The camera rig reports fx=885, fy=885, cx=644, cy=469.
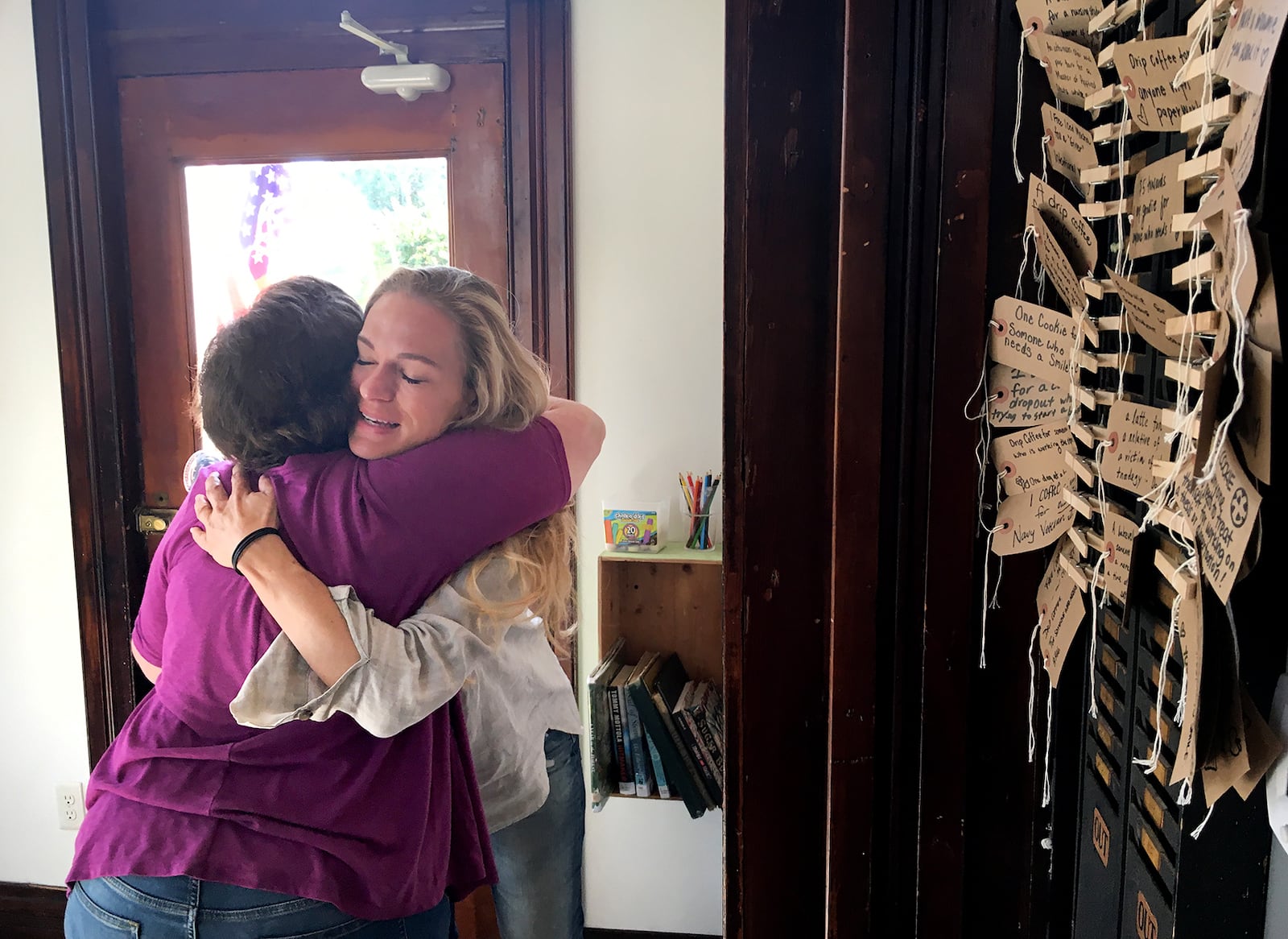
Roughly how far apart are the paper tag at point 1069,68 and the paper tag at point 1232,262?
0.17m

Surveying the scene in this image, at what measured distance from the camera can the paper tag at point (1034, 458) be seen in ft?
1.86

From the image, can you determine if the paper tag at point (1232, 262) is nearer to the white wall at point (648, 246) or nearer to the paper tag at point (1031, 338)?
the paper tag at point (1031, 338)

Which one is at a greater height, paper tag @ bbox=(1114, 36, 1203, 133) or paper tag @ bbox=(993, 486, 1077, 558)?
paper tag @ bbox=(1114, 36, 1203, 133)

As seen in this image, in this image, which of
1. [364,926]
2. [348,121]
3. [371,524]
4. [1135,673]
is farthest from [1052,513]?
[348,121]

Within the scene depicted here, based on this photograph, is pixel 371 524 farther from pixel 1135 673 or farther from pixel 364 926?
pixel 1135 673

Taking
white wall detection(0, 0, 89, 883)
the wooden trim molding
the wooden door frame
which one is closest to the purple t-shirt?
the wooden door frame

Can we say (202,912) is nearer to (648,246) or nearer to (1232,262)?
(1232,262)

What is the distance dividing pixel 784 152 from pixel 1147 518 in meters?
0.33

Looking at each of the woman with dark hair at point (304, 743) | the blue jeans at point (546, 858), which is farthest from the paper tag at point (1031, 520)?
the blue jeans at point (546, 858)

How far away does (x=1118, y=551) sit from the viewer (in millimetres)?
496

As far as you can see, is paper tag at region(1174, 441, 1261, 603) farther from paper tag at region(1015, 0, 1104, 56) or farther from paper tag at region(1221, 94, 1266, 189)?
paper tag at region(1015, 0, 1104, 56)

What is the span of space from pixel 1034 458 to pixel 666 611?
1.41 metres

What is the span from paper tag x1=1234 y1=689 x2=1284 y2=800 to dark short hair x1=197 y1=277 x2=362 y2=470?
976 millimetres

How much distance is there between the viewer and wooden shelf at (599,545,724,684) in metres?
1.90
